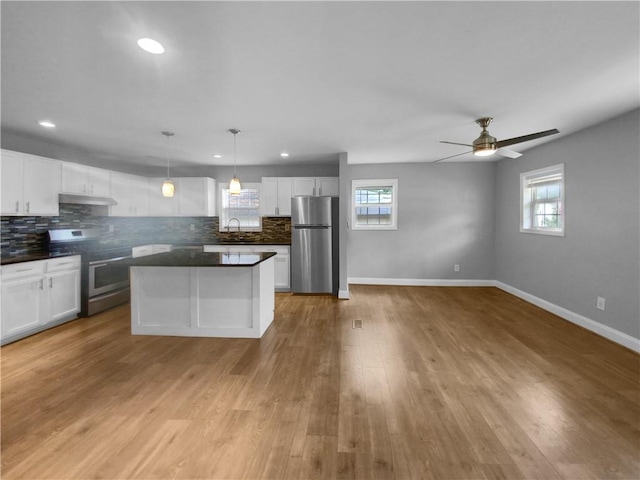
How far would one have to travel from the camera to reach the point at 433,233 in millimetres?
6379

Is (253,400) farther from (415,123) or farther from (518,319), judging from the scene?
(518,319)

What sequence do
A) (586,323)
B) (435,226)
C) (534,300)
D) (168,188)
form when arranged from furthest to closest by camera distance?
1. (435,226)
2. (534,300)
3. (586,323)
4. (168,188)

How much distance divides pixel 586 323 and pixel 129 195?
729 centimetres

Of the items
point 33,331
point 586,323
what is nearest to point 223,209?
point 33,331

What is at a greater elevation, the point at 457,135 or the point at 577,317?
the point at 457,135

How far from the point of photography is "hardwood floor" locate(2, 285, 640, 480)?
5.59 ft

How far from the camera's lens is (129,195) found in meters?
5.73

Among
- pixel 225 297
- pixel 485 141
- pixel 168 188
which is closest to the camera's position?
pixel 485 141

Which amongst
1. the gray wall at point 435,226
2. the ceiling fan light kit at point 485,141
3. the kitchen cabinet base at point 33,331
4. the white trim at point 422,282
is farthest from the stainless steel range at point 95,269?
the ceiling fan light kit at point 485,141

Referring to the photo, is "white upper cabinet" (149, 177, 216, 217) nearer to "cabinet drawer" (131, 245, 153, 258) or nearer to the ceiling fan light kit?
"cabinet drawer" (131, 245, 153, 258)

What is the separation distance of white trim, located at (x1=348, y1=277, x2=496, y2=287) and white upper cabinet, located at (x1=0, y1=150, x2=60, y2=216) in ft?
16.8

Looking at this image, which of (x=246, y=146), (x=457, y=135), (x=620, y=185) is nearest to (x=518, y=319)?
(x=620, y=185)

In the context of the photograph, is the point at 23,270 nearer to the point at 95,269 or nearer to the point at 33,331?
the point at 33,331

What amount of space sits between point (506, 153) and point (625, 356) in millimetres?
2395
